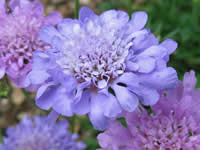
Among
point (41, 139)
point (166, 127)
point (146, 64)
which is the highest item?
point (146, 64)

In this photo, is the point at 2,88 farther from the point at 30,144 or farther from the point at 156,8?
the point at 156,8

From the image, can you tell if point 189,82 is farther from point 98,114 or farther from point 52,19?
point 52,19

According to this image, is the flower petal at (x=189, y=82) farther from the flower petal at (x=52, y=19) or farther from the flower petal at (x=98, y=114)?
the flower petal at (x=52, y=19)

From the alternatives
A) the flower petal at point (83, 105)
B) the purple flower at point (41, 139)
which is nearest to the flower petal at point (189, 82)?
the flower petal at point (83, 105)

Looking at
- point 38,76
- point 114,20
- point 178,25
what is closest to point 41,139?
point 38,76

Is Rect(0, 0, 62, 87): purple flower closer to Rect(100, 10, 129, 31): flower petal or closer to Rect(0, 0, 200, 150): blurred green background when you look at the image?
Rect(100, 10, 129, 31): flower petal
